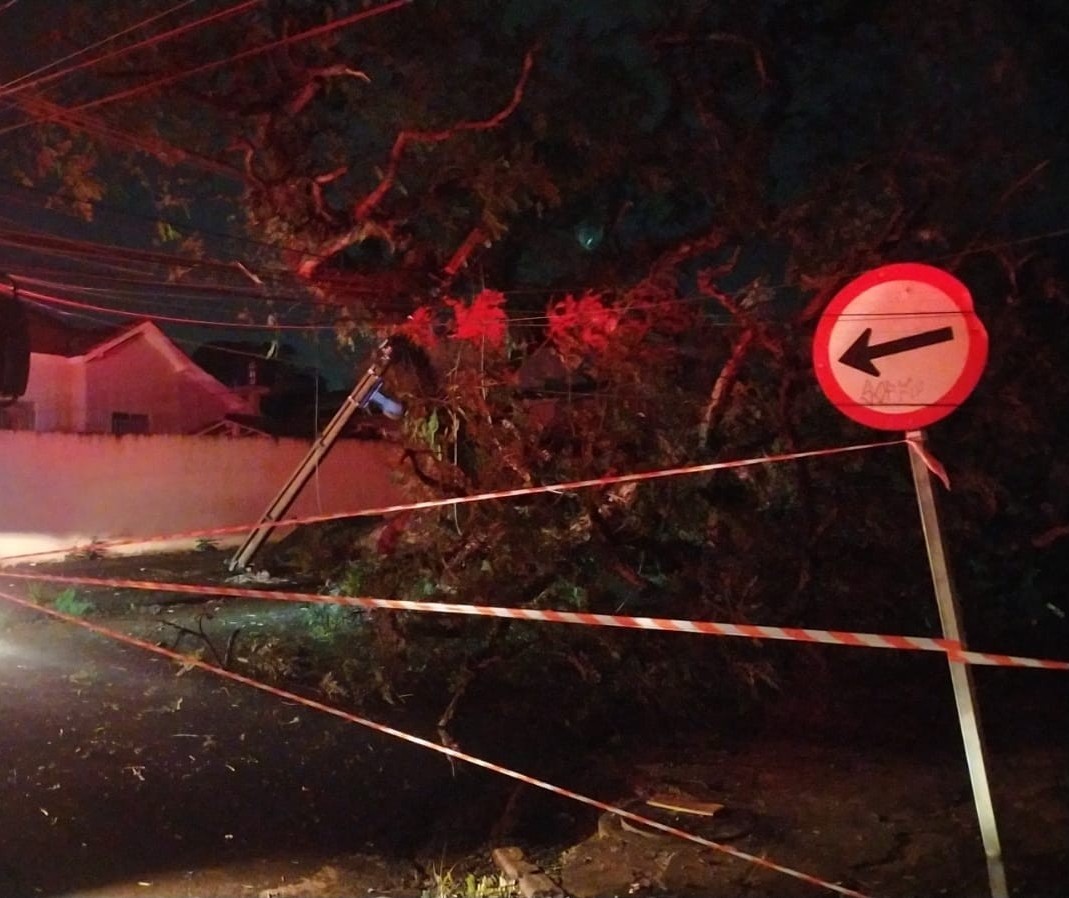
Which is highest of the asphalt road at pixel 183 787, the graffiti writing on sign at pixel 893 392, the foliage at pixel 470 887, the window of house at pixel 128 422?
the window of house at pixel 128 422

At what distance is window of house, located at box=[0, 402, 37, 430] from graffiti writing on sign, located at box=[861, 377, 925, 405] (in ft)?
58.7

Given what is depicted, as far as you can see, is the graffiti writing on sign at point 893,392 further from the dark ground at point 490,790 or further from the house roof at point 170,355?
the house roof at point 170,355

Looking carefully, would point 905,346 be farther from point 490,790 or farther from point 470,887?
point 490,790

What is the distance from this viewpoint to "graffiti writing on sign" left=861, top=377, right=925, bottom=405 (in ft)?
12.1

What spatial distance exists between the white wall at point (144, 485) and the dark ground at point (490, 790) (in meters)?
6.46

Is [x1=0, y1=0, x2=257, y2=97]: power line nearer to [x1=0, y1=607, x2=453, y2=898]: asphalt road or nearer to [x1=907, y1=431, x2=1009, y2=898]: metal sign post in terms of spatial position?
[x1=0, y1=607, x2=453, y2=898]: asphalt road

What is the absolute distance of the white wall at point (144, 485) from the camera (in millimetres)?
15070

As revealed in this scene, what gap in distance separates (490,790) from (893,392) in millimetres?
4012

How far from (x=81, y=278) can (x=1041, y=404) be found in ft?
28.4

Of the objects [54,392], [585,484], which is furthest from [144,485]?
[585,484]

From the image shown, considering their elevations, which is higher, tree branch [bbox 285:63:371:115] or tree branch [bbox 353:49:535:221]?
tree branch [bbox 285:63:371:115]

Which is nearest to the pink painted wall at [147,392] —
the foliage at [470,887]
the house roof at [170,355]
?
the house roof at [170,355]

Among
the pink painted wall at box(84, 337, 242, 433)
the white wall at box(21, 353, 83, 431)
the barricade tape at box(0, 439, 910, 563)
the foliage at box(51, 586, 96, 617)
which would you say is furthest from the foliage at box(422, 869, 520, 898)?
the pink painted wall at box(84, 337, 242, 433)

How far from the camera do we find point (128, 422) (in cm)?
2230
